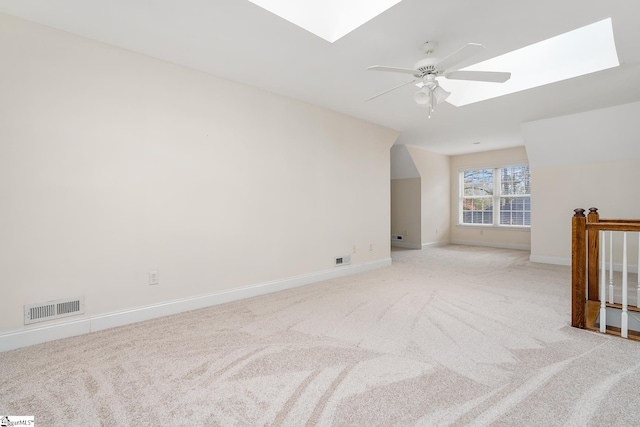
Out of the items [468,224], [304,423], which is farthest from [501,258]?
[304,423]

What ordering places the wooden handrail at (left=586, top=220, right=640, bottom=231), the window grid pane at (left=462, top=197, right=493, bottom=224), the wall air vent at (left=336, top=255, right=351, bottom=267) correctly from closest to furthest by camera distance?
the wooden handrail at (left=586, top=220, right=640, bottom=231)
the wall air vent at (left=336, top=255, right=351, bottom=267)
the window grid pane at (left=462, top=197, right=493, bottom=224)

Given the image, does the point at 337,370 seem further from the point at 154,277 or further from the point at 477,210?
the point at 477,210

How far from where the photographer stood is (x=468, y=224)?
7.69 metres

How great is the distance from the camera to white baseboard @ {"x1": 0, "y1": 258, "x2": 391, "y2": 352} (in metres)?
2.15

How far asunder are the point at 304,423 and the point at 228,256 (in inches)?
82.6

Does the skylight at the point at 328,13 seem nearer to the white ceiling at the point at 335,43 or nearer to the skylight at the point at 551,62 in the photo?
the white ceiling at the point at 335,43

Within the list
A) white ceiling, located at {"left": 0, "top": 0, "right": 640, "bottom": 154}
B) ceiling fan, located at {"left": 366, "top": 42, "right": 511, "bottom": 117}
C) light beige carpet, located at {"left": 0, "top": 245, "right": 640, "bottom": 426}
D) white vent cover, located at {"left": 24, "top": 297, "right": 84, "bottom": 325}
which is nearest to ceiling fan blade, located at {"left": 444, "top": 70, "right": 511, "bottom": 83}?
ceiling fan, located at {"left": 366, "top": 42, "right": 511, "bottom": 117}

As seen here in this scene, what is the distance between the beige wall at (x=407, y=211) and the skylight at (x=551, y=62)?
3367 millimetres

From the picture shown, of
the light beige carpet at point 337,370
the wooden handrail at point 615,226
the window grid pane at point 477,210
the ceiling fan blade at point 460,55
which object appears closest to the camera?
the light beige carpet at point 337,370

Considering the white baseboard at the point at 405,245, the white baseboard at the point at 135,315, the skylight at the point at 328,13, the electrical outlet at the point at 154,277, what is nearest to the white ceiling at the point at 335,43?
the skylight at the point at 328,13

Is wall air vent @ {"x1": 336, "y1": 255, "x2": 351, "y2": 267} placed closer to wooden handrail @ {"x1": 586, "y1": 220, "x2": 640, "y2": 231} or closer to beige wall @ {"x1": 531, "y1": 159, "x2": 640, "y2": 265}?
wooden handrail @ {"x1": 586, "y1": 220, "x2": 640, "y2": 231}

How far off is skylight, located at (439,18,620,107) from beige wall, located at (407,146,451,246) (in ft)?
9.30

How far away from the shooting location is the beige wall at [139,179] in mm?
2170

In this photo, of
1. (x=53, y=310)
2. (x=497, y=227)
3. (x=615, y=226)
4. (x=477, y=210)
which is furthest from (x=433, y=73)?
(x=477, y=210)
